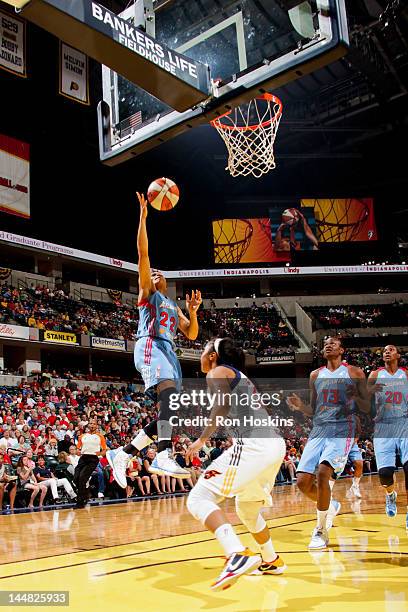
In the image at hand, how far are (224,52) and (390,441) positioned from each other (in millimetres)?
4510

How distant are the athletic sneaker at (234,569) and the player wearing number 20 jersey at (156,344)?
211cm

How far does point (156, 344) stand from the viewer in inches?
217

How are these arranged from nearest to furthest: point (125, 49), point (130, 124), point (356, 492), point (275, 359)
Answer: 1. point (125, 49)
2. point (130, 124)
3. point (356, 492)
4. point (275, 359)

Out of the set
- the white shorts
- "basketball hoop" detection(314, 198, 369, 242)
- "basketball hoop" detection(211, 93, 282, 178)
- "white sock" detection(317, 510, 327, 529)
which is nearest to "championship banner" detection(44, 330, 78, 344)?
"basketball hoop" detection(211, 93, 282, 178)

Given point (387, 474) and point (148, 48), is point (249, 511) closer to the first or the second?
point (387, 474)

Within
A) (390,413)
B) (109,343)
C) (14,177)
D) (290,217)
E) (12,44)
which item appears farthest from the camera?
(290,217)

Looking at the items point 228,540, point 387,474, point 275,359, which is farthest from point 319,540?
point 275,359

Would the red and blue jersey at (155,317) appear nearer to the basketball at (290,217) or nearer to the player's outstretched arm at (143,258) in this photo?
the player's outstretched arm at (143,258)

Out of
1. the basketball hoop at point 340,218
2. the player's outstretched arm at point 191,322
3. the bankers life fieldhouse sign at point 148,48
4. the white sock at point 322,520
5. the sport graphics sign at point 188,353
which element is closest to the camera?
the bankers life fieldhouse sign at point 148,48

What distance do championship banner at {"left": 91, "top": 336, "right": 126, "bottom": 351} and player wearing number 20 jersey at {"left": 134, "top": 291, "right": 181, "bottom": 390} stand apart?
18271mm

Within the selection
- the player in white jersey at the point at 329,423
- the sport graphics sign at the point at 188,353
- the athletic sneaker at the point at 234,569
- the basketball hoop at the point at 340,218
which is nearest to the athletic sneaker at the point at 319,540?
the player in white jersey at the point at 329,423

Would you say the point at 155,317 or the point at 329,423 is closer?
the point at 155,317

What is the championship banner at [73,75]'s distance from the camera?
61.7 ft

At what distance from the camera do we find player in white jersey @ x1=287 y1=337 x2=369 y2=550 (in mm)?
5629
